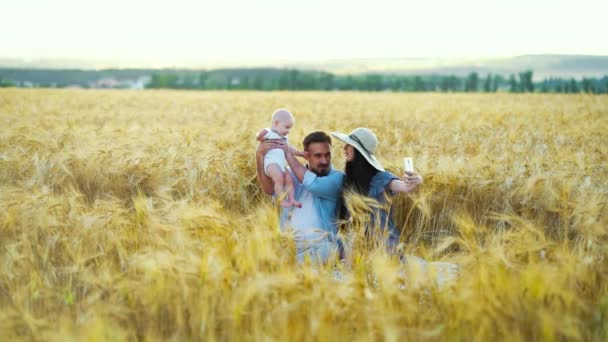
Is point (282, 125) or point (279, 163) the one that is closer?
point (279, 163)

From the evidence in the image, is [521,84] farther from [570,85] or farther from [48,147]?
[48,147]

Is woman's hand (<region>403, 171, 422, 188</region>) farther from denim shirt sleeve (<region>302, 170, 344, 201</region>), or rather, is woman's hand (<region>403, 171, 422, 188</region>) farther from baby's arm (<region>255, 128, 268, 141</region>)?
baby's arm (<region>255, 128, 268, 141</region>)

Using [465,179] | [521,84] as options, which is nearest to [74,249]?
[465,179]

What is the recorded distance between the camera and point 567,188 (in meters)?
3.30

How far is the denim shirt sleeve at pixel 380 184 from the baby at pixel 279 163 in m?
0.50

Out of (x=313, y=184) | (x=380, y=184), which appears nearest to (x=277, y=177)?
(x=313, y=184)

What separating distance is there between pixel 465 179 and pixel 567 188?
0.81 metres

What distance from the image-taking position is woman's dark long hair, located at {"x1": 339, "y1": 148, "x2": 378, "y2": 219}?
137 inches

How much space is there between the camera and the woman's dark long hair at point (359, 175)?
3469 mm

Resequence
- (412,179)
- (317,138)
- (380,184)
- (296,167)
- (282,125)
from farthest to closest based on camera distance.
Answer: (282,125) < (296,167) < (317,138) < (380,184) < (412,179)

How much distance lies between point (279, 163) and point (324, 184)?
0.37 meters

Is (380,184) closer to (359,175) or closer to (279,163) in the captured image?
(359,175)

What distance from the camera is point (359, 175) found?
3.49m

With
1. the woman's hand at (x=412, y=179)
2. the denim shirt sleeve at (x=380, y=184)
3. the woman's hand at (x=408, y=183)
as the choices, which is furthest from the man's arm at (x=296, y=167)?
the woman's hand at (x=412, y=179)
